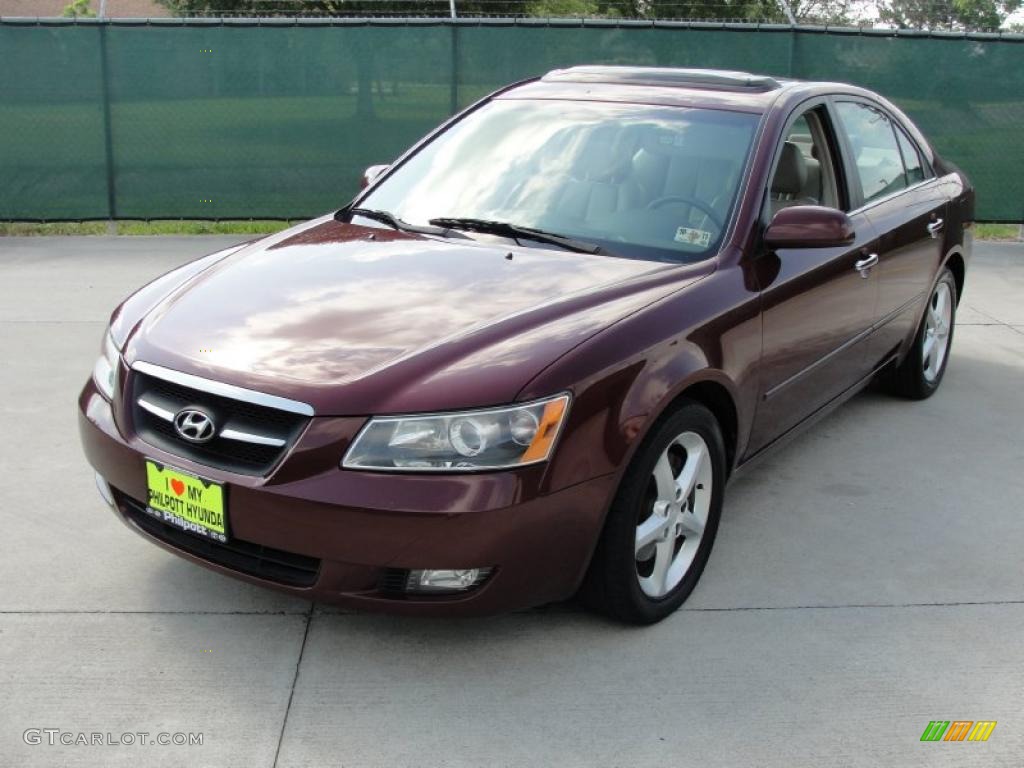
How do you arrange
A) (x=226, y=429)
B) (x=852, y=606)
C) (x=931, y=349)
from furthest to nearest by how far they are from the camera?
(x=931, y=349)
(x=852, y=606)
(x=226, y=429)

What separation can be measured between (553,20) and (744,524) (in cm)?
702

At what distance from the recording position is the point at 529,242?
4082 mm

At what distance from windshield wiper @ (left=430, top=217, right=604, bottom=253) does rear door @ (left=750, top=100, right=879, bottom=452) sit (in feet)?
2.10

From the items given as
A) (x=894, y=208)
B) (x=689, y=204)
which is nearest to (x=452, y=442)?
(x=689, y=204)

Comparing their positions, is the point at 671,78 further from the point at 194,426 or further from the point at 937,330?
the point at 194,426

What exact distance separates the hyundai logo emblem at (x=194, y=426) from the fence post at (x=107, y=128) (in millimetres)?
7794

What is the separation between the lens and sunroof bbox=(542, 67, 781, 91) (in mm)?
4664

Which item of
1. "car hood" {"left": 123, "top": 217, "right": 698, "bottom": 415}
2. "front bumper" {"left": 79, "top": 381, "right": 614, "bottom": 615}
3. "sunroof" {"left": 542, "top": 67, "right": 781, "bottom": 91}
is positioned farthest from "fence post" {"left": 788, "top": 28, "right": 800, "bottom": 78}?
"front bumper" {"left": 79, "top": 381, "right": 614, "bottom": 615}

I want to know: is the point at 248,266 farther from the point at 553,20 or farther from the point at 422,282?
the point at 553,20

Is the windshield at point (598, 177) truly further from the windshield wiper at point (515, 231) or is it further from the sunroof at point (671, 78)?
the sunroof at point (671, 78)

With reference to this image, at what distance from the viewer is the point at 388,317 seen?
3.47 m

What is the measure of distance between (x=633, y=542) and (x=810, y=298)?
1450 mm

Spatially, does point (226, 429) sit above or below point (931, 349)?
above

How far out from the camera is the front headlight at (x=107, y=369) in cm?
355
